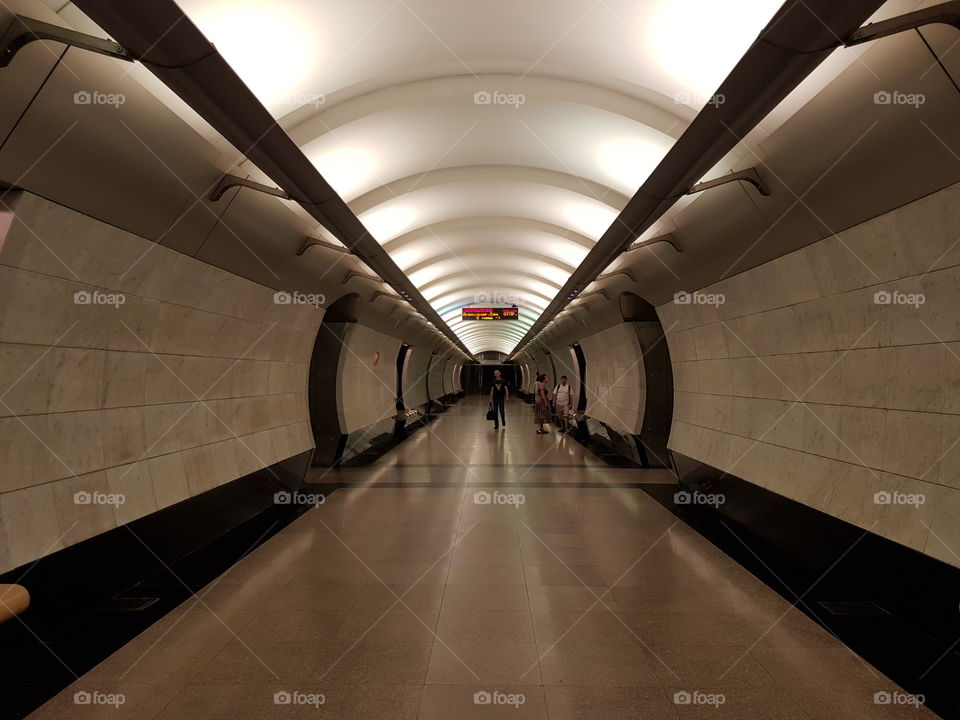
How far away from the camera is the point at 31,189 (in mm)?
3627

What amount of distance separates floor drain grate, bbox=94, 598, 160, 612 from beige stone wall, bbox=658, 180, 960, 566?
597 centimetres

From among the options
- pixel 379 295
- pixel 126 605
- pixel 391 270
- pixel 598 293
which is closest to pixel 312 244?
pixel 391 270

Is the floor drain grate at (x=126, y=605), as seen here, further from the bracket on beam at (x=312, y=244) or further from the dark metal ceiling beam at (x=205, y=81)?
the bracket on beam at (x=312, y=244)

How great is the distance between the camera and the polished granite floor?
328 centimetres

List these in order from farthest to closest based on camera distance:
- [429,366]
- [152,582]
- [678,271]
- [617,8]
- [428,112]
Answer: [429,366] → [678,271] → [428,112] → [152,582] → [617,8]

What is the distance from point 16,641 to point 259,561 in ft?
7.76

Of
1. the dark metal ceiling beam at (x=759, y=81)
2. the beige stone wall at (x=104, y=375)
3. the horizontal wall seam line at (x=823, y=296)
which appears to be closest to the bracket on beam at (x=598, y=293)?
the horizontal wall seam line at (x=823, y=296)

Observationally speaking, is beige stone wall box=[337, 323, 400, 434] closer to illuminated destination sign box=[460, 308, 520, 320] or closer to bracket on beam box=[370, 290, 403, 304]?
bracket on beam box=[370, 290, 403, 304]

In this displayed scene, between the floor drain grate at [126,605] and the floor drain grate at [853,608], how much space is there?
18.5 feet

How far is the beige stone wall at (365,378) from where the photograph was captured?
41.2ft

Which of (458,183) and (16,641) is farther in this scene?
(458,183)

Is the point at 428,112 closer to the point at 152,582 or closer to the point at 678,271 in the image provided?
the point at 678,271

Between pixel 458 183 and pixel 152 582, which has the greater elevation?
pixel 458 183

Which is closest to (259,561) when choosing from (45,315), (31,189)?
(45,315)
